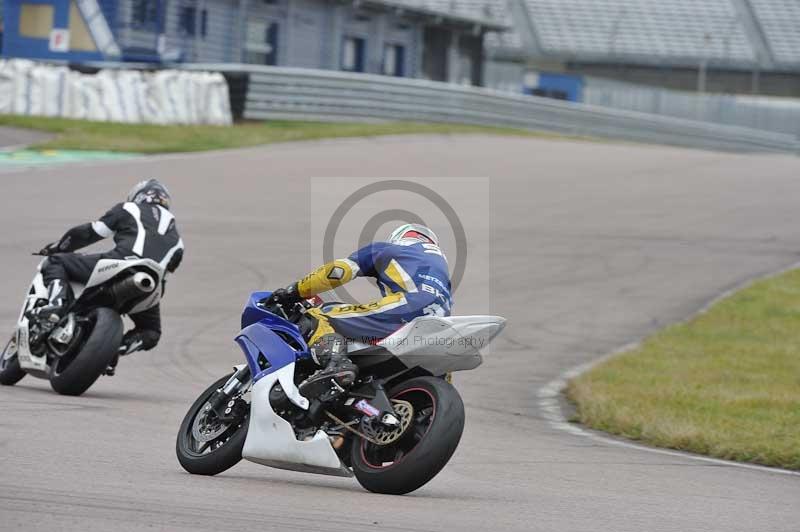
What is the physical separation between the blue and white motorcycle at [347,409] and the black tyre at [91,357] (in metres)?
2.27

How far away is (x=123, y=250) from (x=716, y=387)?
187 inches

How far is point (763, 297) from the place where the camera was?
14.6 m

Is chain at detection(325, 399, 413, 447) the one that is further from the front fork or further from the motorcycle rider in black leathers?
the motorcycle rider in black leathers

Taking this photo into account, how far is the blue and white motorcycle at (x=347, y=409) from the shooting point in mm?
5965

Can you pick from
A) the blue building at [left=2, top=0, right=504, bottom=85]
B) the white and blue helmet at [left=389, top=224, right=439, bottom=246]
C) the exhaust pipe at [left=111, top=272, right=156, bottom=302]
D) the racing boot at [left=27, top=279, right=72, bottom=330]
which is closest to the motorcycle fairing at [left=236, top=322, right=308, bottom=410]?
the white and blue helmet at [left=389, top=224, right=439, bottom=246]

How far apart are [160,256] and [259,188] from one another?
11.3m

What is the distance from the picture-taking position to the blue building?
33.3m

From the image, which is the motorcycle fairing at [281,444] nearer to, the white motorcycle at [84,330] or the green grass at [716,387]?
the white motorcycle at [84,330]

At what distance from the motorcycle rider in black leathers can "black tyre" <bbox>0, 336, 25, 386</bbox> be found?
1.00ft

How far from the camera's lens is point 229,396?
263 inches

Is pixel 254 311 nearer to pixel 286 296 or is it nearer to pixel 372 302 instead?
pixel 286 296

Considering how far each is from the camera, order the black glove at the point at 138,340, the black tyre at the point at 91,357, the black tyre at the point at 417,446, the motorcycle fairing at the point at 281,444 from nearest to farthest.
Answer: the black tyre at the point at 417,446, the motorcycle fairing at the point at 281,444, the black tyre at the point at 91,357, the black glove at the point at 138,340

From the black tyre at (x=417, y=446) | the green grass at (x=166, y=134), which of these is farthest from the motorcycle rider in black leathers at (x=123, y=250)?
the green grass at (x=166, y=134)

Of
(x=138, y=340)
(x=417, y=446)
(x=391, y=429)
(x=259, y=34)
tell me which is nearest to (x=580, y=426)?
(x=138, y=340)
